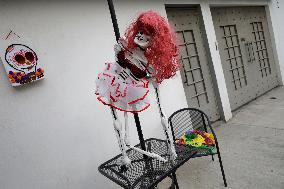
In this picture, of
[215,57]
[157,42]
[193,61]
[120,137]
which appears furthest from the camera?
[215,57]

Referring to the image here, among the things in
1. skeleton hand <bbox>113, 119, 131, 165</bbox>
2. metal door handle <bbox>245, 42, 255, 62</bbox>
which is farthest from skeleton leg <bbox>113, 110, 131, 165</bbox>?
metal door handle <bbox>245, 42, 255, 62</bbox>

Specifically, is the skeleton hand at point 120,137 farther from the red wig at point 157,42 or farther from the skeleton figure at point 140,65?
the red wig at point 157,42

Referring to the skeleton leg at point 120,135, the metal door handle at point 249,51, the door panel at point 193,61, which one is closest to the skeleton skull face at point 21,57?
the skeleton leg at point 120,135

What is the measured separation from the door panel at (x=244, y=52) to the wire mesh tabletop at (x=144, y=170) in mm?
3638

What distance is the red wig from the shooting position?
54.5 inches

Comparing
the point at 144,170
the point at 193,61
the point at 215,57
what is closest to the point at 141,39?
the point at 144,170

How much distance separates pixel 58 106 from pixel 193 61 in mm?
2831

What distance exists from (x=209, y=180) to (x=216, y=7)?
12.7 feet

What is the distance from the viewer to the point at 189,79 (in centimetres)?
425

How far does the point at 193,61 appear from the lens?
14.3 ft

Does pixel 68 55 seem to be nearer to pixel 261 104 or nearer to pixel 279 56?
pixel 261 104

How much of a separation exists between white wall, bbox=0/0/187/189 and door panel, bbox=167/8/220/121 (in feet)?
5.42

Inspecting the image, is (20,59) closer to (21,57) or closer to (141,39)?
(21,57)

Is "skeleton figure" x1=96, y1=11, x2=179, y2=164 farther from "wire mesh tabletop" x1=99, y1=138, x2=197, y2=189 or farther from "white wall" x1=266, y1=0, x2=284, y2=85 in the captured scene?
"white wall" x1=266, y1=0, x2=284, y2=85
